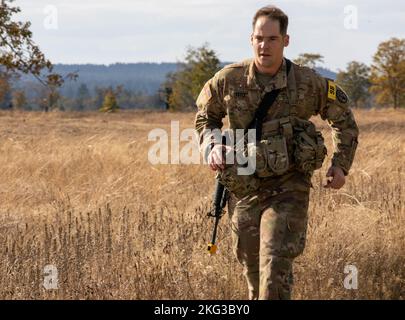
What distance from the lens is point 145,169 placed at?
9.65 meters

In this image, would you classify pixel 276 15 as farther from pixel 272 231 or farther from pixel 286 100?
pixel 272 231

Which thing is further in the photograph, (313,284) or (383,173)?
(383,173)

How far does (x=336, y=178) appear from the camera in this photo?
422cm

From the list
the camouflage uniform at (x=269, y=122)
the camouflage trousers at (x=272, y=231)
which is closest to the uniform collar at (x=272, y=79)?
Answer: the camouflage uniform at (x=269, y=122)

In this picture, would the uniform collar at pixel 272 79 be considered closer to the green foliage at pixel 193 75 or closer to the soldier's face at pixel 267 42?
the soldier's face at pixel 267 42

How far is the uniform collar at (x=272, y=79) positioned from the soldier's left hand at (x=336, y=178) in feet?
1.87

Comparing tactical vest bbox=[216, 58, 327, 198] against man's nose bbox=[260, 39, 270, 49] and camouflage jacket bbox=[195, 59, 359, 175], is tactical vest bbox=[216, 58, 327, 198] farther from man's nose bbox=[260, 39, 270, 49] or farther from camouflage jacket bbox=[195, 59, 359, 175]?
man's nose bbox=[260, 39, 270, 49]

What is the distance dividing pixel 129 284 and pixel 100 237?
1177 mm

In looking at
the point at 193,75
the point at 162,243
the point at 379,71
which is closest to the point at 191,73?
the point at 193,75

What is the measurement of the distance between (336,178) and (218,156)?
0.70 meters

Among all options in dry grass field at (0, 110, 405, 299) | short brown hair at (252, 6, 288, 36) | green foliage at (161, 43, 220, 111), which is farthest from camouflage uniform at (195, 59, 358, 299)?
green foliage at (161, 43, 220, 111)
